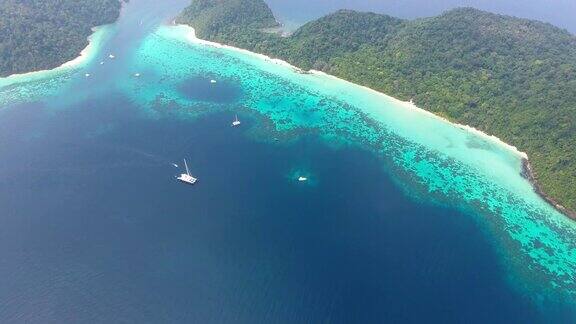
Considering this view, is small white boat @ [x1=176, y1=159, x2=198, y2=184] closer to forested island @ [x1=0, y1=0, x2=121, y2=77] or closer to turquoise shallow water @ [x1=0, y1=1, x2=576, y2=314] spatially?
turquoise shallow water @ [x1=0, y1=1, x2=576, y2=314]

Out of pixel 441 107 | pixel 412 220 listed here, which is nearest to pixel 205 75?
pixel 441 107

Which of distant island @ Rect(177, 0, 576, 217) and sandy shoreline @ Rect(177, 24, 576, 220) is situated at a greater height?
distant island @ Rect(177, 0, 576, 217)

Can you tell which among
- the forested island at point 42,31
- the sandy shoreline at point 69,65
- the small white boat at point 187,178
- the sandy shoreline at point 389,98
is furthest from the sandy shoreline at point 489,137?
the small white boat at point 187,178

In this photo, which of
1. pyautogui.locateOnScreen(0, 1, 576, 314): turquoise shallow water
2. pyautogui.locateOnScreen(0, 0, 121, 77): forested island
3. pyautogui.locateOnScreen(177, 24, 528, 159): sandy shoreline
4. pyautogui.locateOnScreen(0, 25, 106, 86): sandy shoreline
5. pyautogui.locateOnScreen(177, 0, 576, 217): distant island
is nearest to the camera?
pyautogui.locateOnScreen(0, 1, 576, 314): turquoise shallow water

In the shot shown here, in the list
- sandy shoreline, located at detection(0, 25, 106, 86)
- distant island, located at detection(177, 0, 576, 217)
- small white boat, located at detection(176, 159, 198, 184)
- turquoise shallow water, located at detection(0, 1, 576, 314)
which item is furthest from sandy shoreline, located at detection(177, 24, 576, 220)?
small white boat, located at detection(176, 159, 198, 184)

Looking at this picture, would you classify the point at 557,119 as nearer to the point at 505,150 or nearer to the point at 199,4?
the point at 505,150

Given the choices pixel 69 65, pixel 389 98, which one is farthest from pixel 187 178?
pixel 69 65

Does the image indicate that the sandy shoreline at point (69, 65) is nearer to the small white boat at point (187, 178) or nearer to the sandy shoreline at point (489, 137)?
the sandy shoreline at point (489, 137)
